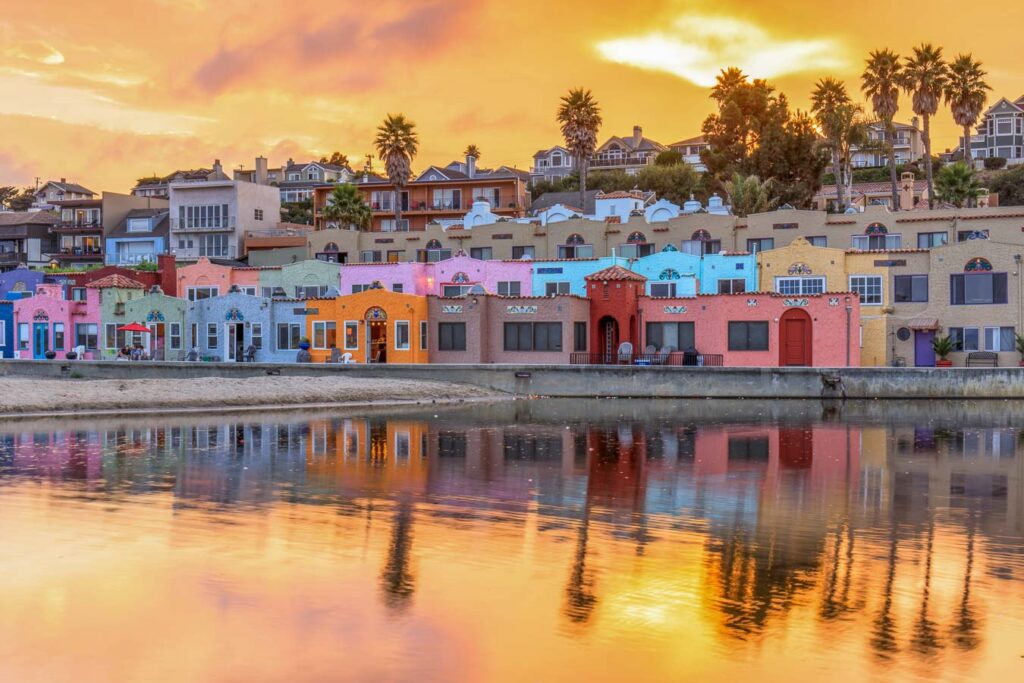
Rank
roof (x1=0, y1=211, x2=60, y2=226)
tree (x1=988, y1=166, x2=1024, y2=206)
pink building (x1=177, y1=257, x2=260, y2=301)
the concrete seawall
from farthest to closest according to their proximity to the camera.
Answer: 1. roof (x1=0, y1=211, x2=60, y2=226)
2. tree (x1=988, y1=166, x2=1024, y2=206)
3. pink building (x1=177, y1=257, x2=260, y2=301)
4. the concrete seawall

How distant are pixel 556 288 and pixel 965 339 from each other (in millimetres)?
22644

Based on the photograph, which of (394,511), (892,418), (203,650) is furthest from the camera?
(892,418)

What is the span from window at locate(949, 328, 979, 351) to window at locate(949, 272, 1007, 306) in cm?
143

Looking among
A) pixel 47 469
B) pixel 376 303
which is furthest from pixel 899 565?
pixel 376 303

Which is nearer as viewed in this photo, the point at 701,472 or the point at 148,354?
the point at 701,472

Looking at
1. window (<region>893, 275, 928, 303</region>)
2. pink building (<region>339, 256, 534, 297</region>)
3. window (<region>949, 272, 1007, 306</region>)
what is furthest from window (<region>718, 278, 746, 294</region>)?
pink building (<region>339, 256, 534, 297</region>)

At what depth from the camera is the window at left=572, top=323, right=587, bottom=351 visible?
63.0m

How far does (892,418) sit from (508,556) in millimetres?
31217

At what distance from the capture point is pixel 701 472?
30.2m

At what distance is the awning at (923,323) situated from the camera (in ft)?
206

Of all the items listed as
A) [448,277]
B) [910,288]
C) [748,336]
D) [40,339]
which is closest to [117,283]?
[40,339]

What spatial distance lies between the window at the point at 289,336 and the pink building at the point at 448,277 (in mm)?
5435

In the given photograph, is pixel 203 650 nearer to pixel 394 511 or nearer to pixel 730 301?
pixel 394 511

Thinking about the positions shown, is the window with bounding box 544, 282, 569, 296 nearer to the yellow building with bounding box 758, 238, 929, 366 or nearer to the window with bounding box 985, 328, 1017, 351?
the yellow building with bounding box 758, 238, 929, 366
